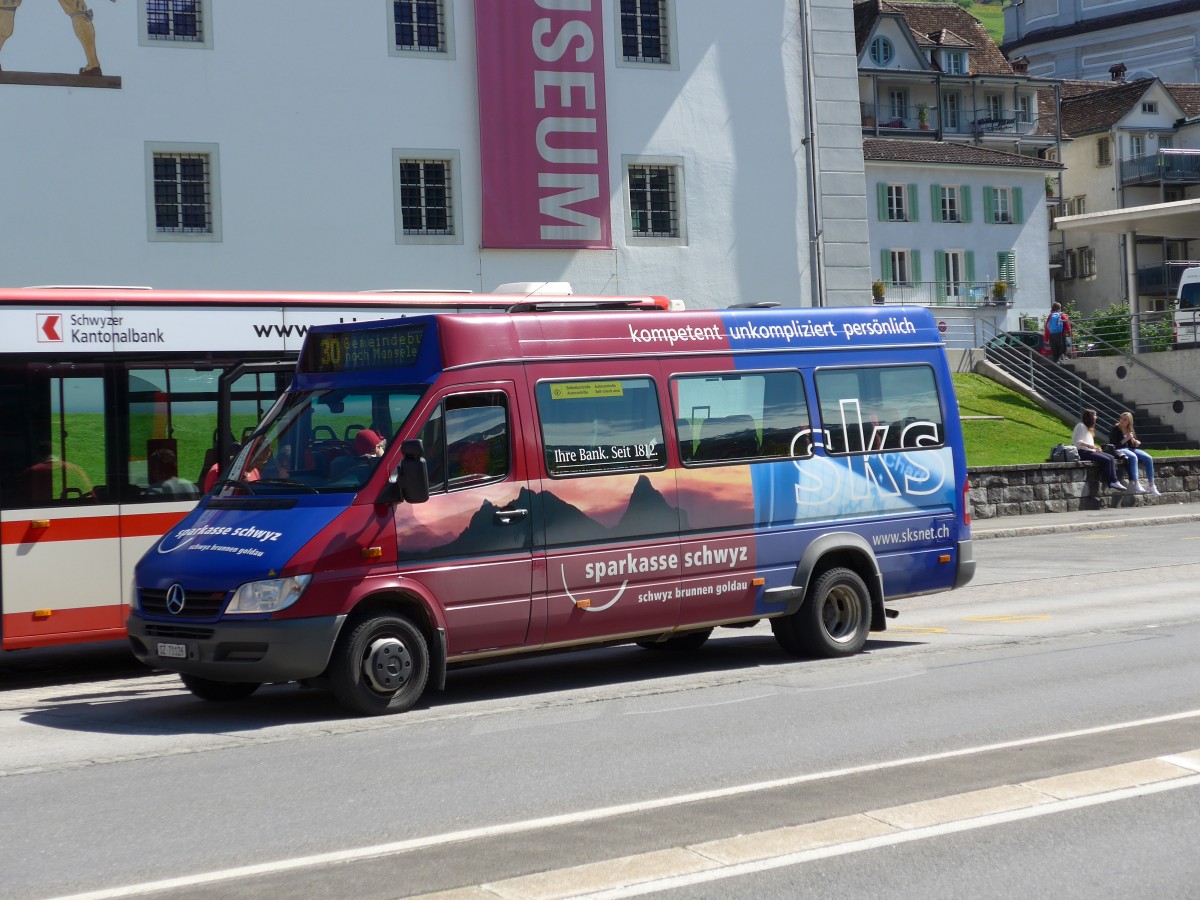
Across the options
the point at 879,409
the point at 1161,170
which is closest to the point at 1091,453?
the point at 879,409

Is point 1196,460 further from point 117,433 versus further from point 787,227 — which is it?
point 117,433

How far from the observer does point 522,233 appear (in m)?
29.6

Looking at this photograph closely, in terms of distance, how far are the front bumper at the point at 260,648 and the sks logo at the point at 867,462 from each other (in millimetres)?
4211

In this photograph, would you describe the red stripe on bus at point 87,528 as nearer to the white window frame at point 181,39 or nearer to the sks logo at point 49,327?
the sks logo at point 49,327

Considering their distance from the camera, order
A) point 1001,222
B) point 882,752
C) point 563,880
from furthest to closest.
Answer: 1. point 1001,222
2. point 882,752
3. point 563,880

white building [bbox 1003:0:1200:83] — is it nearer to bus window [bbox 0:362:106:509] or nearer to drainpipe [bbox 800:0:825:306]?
drainpipe [bbox 800:0:825:306]

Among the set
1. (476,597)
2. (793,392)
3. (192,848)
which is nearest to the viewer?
(192,848)

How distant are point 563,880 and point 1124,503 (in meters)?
25.7

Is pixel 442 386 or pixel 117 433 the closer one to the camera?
pixel 442 386

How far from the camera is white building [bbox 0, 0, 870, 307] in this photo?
26.4 m

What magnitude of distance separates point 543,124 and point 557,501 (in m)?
19.5

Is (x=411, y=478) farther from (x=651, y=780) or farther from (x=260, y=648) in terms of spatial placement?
(x=651, y=780)

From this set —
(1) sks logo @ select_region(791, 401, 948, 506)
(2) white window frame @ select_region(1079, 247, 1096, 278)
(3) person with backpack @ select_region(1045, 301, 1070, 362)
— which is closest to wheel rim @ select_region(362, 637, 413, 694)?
(1) sks logo @ select_region(791, 401, 948, 506)

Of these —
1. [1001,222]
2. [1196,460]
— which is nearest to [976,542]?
[1196,460]
